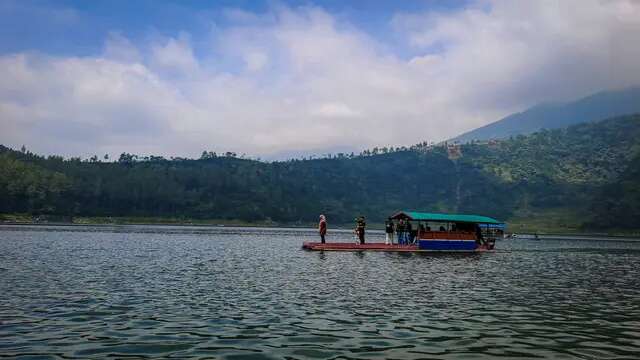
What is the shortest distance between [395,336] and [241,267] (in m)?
26.8

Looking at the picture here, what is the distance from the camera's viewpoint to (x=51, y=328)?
19.4m

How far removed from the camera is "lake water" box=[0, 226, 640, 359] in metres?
17.5

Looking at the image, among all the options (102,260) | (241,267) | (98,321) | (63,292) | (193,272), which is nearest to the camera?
(98,321)

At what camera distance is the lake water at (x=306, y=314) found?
17484mm

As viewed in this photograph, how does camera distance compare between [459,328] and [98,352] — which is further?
[459,328]

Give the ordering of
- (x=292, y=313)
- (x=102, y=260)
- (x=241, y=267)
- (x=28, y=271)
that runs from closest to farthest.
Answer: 1. (x=292, y=313)
2. (x=28, y=271)
3. (x=241, y=267)
4. (x=102, y=260)

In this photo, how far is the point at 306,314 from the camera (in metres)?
23.4

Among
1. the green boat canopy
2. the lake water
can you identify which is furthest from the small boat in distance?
the lake water

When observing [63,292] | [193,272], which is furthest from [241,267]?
[63,292]

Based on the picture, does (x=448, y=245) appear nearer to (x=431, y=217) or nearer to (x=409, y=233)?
(x=431, y=217)

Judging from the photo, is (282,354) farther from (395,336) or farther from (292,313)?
(292,313)

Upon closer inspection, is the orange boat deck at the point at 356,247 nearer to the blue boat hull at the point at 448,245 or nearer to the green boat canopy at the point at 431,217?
the blue boat hull at the point at 448,245

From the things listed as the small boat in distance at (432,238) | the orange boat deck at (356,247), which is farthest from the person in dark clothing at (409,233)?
the orange boat deck at (356,247)

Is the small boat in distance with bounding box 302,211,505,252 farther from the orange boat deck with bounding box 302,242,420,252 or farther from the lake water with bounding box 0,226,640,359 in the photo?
the lake water with bounding box 0,226,640,359
